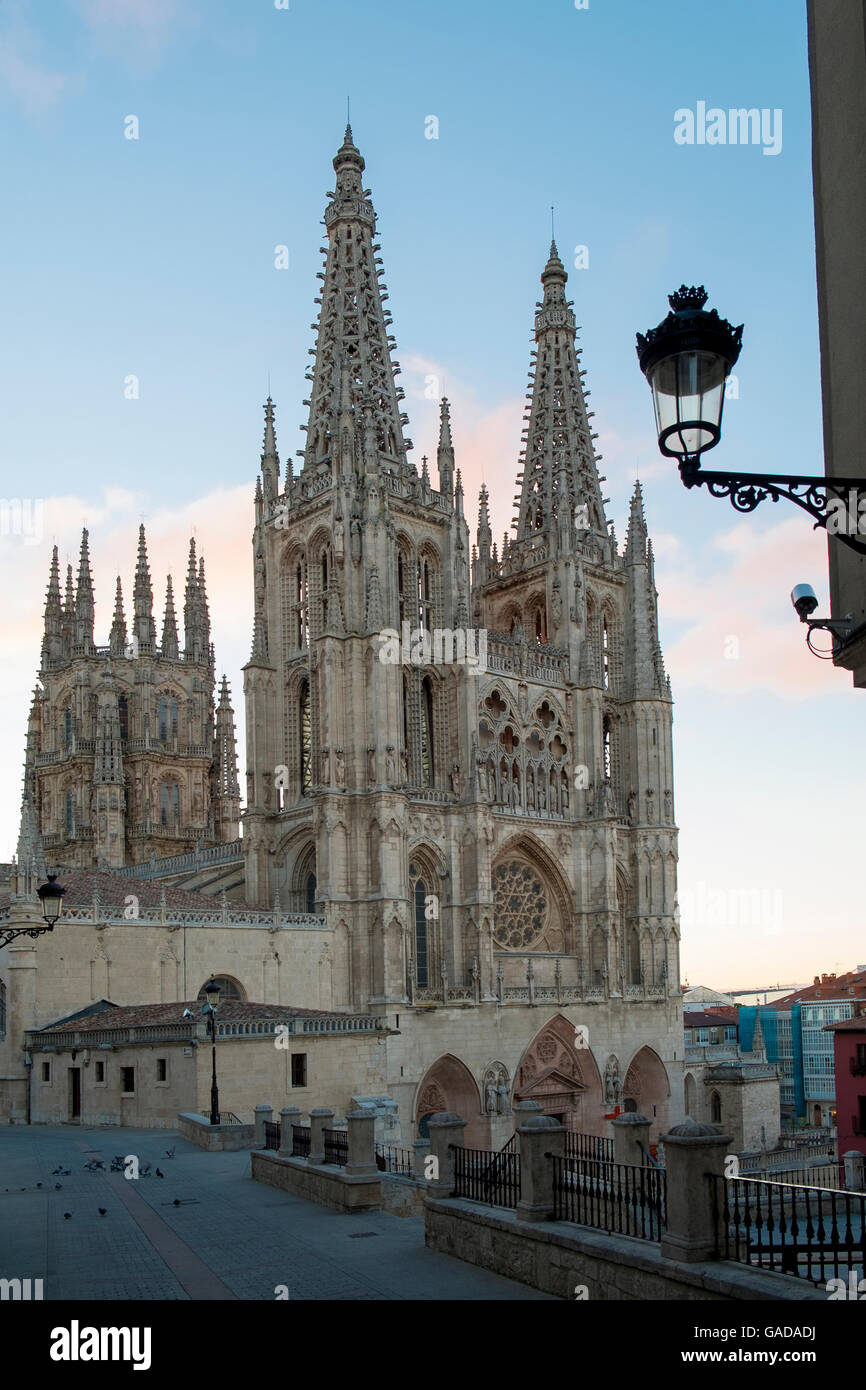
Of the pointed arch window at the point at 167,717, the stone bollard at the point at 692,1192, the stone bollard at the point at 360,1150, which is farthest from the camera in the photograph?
the pointed arch window at the point at 167,717

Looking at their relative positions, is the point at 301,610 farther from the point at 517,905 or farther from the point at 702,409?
the point at 702,409

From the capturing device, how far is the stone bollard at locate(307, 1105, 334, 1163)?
19.1m

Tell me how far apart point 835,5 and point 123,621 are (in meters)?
66.2

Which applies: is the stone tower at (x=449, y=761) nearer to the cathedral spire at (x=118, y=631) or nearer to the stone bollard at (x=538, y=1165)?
the cathedral spire at (x=118, y=631)

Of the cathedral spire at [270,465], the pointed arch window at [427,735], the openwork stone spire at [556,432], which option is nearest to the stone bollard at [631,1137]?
the pointed arch window at [427,735]

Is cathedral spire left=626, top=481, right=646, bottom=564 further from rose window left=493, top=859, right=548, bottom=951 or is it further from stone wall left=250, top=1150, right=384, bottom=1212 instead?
stone wall left=250, top=1150, right=384, bottom=1212

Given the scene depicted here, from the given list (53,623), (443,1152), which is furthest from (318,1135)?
(53,623)

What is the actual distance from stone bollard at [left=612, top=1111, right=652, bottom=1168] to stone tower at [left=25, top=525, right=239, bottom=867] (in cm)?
5571

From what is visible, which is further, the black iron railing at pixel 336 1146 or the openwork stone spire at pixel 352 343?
the openwork stone spire at pixel 352 343

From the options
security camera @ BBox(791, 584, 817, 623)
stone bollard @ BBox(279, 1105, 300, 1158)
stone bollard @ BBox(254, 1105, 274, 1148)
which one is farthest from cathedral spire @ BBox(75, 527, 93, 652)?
security camera @ BBox(791, 584, 817, 623)

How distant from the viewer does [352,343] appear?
52.6 metres

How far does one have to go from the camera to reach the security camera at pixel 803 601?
23.7ft

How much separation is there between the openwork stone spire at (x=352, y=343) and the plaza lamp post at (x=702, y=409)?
43894 millimetres

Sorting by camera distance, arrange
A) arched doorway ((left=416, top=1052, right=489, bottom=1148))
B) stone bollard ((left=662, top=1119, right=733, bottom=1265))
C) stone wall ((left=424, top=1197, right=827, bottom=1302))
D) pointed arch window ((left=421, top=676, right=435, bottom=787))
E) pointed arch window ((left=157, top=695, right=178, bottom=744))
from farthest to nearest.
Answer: pointed arch window ((left=157, top=695, right=178, bottom=744)) < pointed arch window ((left=421, top=676, right=435, bottom=787)) < arched doorway ((left=416, top=1052, right=489, bottom=1148)) < stone bollard ((left=662, top=1119, right=733, bottom=1265)) < stone wall ((left=424, top=1197, right=827, bottom=1302))
